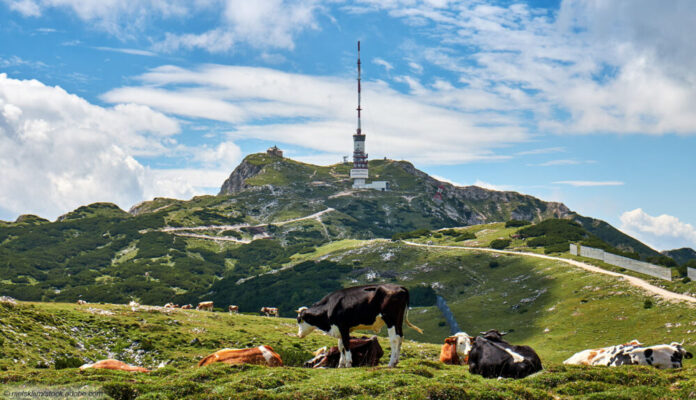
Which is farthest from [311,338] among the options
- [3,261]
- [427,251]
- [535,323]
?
[3,261]

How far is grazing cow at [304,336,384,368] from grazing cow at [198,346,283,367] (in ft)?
6.99

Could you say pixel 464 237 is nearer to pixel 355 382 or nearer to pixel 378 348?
pixel 378 348

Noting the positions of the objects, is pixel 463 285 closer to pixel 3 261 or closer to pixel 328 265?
pixel 328 265

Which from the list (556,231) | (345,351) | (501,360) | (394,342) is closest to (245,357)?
(345,351)

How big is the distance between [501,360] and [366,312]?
6.37m

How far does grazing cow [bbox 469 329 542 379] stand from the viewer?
20.2 metres

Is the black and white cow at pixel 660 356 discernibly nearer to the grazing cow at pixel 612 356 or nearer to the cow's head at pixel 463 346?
the grazing cow at pixel 612 356

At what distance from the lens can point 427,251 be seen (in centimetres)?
15275

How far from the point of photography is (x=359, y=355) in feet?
78.1

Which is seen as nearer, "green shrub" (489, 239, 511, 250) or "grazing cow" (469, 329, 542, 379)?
"grazing cow" (469, 329, 542, 379)

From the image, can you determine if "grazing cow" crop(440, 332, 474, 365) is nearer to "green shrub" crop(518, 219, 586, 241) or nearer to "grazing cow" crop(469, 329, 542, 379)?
"grazing cow" crop(469, 329, 542, 379)

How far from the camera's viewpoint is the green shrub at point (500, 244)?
146875mm

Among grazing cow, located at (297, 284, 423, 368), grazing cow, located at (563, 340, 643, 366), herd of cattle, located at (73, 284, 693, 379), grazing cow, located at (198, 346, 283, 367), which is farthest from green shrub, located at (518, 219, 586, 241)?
grazing cow, located at (198, 346, 283, 367)

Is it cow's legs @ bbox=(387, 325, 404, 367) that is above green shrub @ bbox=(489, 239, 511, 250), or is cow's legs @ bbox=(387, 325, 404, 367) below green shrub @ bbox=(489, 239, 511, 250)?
below
